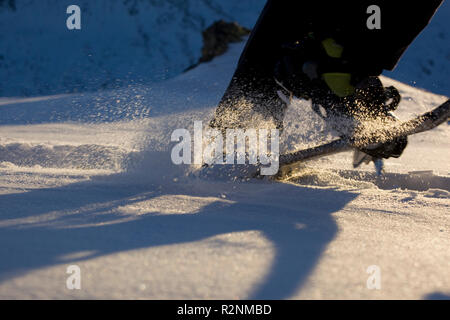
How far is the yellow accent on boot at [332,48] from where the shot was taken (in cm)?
99

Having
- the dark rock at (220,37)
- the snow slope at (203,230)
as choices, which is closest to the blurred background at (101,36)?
the dark rock at (220,37)

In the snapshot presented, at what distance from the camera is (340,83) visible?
102 centimetres

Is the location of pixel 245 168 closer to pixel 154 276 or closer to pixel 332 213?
pixel 332 213

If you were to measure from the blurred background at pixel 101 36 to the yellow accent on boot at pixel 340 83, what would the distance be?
764 cm

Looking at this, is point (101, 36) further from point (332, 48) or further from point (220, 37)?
point (332, 48)

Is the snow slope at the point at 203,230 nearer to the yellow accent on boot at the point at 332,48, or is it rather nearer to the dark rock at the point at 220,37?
the yellow accent on boot at the point at 332,48

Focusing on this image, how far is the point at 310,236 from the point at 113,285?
1.10 ft

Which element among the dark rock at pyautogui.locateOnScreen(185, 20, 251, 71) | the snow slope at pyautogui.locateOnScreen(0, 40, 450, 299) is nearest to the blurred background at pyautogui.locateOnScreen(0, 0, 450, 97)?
the dark rock at pyautogui.locateOnScreen(185, 20, 251, 71)

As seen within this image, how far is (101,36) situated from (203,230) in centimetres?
1056

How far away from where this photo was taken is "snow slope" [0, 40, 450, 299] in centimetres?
46

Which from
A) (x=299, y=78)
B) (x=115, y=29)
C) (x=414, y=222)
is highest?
(x=115, y=29)

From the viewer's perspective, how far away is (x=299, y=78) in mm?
1065

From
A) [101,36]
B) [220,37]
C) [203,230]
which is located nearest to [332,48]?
[203,230]
